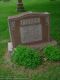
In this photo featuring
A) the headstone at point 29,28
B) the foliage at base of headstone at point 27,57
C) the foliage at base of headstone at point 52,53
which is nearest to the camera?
the foliage at base of headstone at point 27,57

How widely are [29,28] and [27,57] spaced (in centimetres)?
128

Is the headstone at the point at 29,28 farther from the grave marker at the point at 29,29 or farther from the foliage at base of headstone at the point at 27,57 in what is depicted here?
the foliage at base of headstone at the point at 27,57

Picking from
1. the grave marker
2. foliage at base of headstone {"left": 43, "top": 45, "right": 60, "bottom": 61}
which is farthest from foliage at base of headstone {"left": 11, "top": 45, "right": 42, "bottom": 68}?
the grave marker

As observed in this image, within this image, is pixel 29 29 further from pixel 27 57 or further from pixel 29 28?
pixel 27 57

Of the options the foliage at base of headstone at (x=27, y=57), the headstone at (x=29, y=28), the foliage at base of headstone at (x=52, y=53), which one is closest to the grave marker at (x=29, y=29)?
the headstone at (x=29, y=28)

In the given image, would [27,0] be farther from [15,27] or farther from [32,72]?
[32,72]

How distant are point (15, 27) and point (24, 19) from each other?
391 millimetres

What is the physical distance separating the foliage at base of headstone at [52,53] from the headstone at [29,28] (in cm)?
71

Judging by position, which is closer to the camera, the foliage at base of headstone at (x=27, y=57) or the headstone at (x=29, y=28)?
the foliage at base of headstone at (x=27, y=57)

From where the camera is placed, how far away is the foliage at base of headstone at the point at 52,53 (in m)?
7.50

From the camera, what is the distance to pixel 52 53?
7547mm

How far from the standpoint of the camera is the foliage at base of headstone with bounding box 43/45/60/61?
295 inches

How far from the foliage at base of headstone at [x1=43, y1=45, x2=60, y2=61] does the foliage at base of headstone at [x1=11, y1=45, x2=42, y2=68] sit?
0.95ft

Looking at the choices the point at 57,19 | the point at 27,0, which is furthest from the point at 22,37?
the point at 27,0
